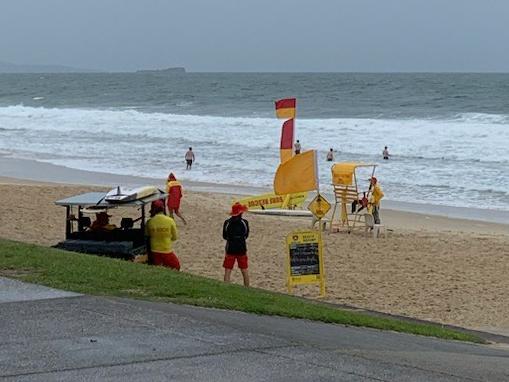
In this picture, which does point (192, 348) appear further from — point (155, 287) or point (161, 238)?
point (161, 238)

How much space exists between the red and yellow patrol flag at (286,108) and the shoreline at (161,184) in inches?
317

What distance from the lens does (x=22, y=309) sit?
27.3ft

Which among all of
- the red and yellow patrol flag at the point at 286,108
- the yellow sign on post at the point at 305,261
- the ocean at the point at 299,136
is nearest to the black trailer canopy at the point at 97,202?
the yellow sign on post at the point at 305,261

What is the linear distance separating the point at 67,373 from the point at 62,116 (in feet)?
205

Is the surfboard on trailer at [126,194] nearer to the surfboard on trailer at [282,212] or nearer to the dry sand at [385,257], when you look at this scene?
the dry sand at [385,257]

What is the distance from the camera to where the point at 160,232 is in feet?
41.4

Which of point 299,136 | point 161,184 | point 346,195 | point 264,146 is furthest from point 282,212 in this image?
point 299,136

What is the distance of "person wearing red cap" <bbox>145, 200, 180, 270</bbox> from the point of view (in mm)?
12562

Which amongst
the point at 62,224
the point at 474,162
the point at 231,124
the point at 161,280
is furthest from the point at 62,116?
the point at 161,280

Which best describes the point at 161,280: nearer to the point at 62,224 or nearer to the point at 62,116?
the point at 62,224

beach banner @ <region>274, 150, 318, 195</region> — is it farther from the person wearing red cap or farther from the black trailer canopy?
the person wearing red cap

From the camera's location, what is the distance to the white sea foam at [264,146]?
31.6m

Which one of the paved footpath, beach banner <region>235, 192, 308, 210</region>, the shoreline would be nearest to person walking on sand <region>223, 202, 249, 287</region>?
the paved footpath

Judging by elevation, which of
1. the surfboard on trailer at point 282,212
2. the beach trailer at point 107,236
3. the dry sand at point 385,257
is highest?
the beach trailer at point 107,236
